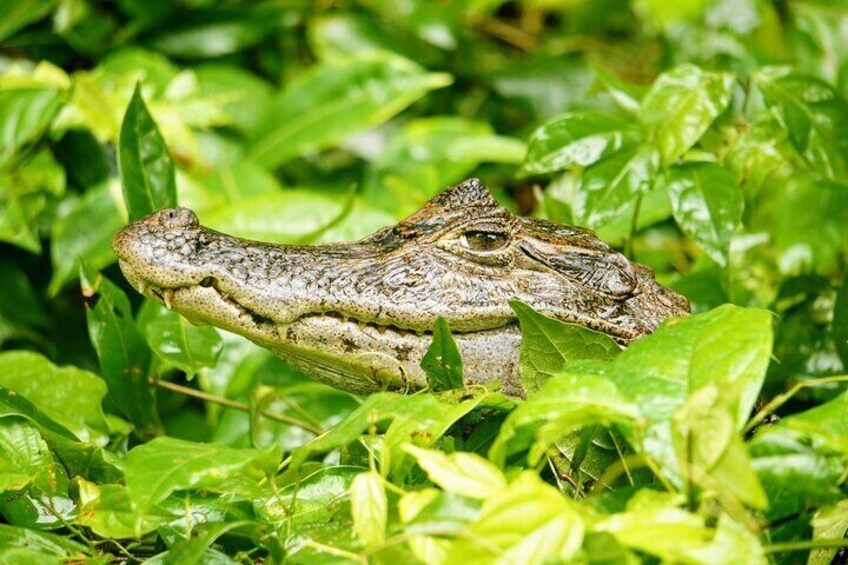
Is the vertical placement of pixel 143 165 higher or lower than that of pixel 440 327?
higher

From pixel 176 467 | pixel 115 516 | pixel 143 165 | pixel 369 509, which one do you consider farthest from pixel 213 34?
pixel 369 509

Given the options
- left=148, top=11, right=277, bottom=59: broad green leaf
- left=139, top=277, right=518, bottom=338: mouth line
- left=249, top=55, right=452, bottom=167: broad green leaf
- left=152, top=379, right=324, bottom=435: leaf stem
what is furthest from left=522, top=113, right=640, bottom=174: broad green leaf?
left=148, top=11, right=277, bottom=59: broad green leaf

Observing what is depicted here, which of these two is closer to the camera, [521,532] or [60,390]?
[521,532]

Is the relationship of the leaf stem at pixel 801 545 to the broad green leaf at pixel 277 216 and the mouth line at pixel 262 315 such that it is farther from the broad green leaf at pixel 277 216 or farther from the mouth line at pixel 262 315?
the broad green leaf at pixel 277 216

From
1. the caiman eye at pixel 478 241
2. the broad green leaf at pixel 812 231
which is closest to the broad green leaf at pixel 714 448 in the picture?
the caiman eye at pixel 478 241

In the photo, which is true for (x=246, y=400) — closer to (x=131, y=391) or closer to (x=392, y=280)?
(x=131, y=391)

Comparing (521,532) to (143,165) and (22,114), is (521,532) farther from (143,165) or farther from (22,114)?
(22,114)

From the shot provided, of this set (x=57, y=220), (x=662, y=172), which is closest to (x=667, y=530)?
(x=662, y=172)
